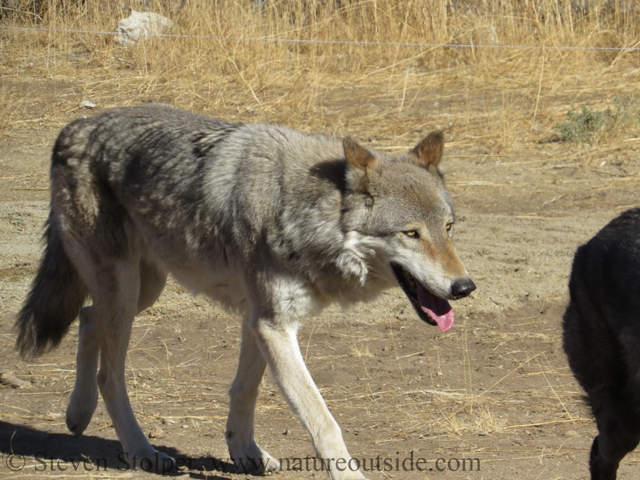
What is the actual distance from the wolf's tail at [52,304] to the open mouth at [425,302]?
6.63ft

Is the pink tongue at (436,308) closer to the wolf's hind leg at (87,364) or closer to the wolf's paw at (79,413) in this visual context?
the wolf's hind leg at (87,364)

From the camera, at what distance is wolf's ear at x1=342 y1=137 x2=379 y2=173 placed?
3848 mm

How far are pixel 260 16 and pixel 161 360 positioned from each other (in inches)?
358

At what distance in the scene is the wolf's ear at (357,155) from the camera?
3.85 metres

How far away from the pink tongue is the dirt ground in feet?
3.06

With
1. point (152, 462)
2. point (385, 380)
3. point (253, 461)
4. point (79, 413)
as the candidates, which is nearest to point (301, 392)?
point (253, 461)

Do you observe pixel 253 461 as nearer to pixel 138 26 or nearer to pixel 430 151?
pixel 430 151

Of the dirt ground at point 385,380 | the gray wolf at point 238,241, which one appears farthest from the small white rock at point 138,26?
the gray wolf at point 238,241

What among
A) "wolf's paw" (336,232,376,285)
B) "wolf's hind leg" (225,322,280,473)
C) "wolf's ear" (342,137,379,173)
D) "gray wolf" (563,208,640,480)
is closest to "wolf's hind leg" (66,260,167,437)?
"wolf's hind leg" (225,322,280,473)

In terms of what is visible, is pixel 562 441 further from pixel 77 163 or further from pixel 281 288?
pixel 77 163

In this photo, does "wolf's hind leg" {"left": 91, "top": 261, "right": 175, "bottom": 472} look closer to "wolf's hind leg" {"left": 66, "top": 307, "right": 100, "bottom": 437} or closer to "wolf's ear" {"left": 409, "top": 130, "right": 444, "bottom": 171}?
"wolf's hind leg" {"left": 66, "top": 307, "right": 100, "bottom": 437}

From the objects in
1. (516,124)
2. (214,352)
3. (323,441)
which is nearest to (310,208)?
(323,441)

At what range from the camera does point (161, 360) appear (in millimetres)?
5590

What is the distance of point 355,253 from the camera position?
3.83 metres
